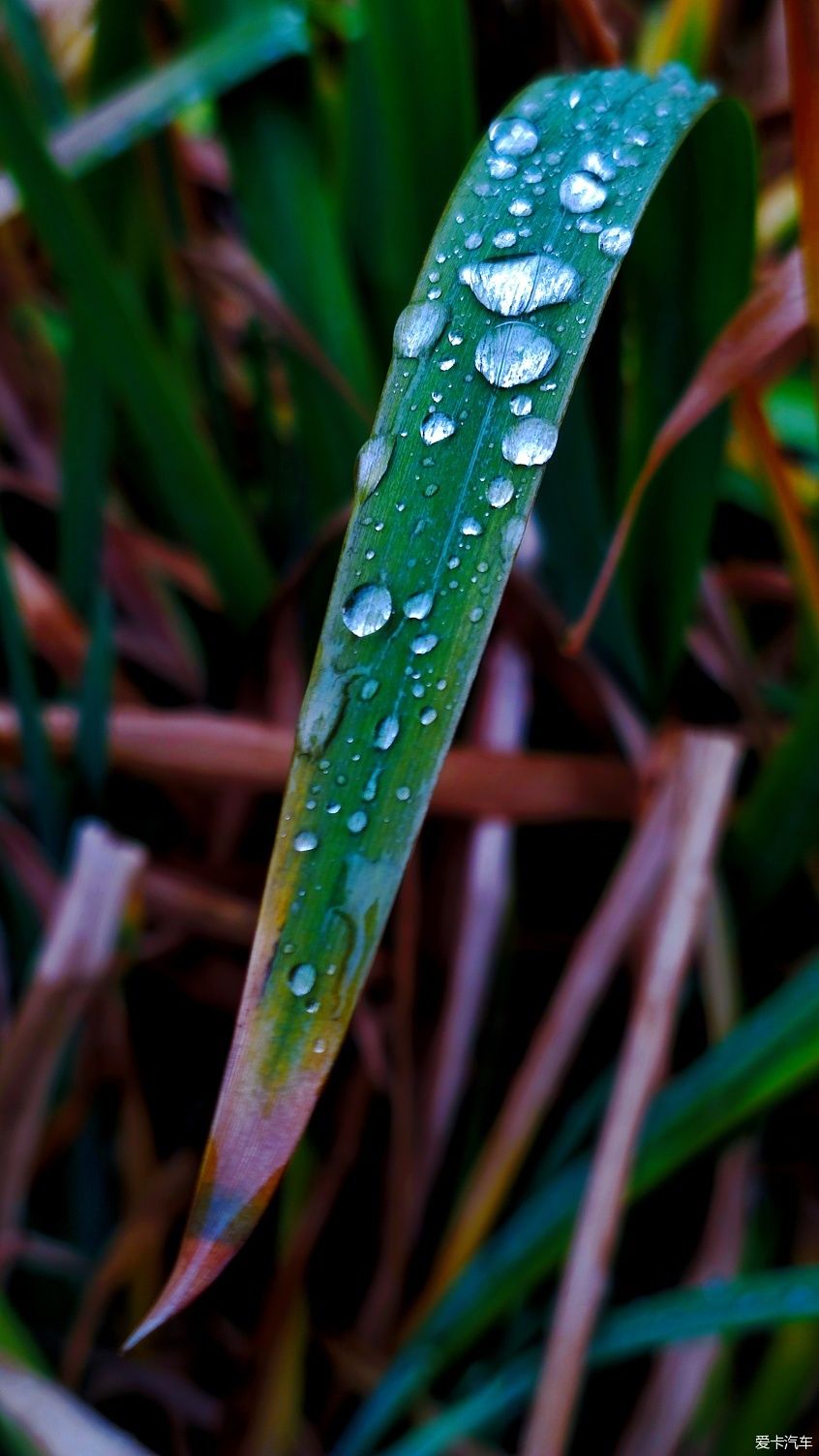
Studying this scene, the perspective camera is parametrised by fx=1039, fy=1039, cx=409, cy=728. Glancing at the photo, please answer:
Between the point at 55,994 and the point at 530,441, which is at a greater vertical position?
the point at 530,441

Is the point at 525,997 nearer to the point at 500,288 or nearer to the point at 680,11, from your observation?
the point at 500,288

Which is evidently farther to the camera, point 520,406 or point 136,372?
point 136,372

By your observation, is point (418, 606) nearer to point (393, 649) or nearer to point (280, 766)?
point (393, 649)

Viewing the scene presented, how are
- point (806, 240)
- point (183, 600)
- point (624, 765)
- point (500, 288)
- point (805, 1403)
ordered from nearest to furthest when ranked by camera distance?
point (500, 288) < point (806, 240) < point (805, 1403) < point (624, 765) < point (183, 600)

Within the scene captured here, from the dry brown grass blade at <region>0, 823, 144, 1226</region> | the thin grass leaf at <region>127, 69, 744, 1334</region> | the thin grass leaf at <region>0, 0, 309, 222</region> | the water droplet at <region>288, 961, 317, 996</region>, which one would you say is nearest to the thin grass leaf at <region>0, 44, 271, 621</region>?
the thin grass leaf at <region>0, 0, 309, 222</region>

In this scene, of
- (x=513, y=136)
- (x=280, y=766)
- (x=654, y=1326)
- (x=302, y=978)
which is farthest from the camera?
(x=280, y=766)

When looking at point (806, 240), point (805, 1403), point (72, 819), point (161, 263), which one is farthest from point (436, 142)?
point (805, 1403)

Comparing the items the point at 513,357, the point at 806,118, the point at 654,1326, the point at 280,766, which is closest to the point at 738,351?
the point at 806,118
